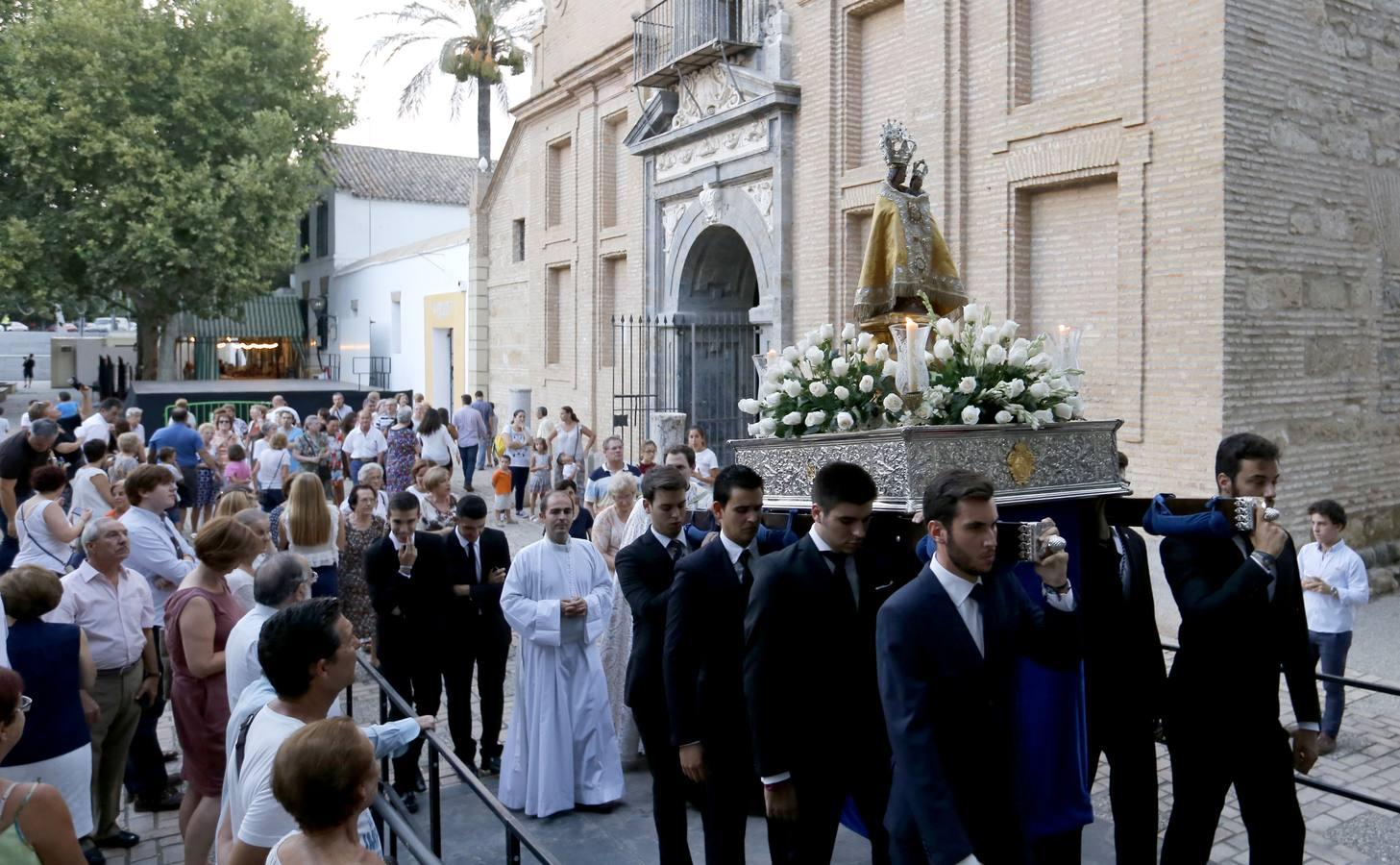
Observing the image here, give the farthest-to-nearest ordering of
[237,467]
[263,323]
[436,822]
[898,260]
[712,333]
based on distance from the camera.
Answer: [263,323]
[712,333]
[237,467]
[898,260]
[436,822]

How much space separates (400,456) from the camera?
14445 mm

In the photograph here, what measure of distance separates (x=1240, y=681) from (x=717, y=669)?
2009 millimetres

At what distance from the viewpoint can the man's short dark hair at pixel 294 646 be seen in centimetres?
341

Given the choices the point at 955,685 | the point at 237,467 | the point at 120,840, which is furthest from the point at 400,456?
the point at 955,685

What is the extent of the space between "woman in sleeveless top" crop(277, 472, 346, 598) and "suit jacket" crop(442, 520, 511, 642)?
1129mm

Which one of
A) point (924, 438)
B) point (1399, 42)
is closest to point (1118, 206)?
point (1399, 42)

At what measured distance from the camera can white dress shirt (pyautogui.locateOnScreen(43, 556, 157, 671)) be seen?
5527 mm

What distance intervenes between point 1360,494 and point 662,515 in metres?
8.65

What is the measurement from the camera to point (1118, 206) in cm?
1080

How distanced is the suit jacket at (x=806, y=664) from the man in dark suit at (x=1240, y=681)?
4.14 feet

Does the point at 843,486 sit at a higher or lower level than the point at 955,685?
higher

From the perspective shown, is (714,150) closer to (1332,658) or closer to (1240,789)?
(1332,658)

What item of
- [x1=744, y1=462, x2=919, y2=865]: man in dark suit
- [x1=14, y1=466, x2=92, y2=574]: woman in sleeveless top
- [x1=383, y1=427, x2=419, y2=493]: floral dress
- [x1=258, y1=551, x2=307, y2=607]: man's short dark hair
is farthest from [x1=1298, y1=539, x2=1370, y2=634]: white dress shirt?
[x1=383, y1=427, x2=419, y2=493]: floral dress

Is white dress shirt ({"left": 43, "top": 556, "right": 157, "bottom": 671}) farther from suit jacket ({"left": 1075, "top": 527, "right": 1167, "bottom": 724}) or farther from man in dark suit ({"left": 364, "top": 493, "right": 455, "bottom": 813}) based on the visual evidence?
suit jacket ({"left": 1075, "top": 527, "right": 1167, "bottom": 724})
